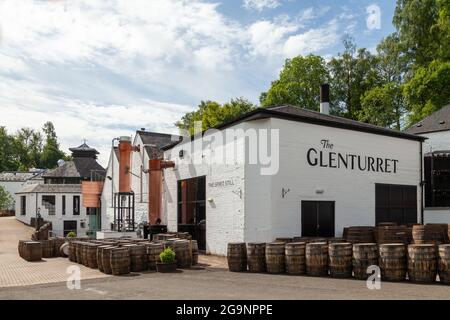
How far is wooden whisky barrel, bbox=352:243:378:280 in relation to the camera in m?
12.3

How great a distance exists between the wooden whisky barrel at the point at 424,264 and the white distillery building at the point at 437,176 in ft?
41.7

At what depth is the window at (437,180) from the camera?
83.4 ft

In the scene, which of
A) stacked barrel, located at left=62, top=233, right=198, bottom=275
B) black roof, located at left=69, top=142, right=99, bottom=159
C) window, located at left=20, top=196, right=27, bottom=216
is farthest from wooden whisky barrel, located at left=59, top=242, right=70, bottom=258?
black roof, located at left=69, top=142, right=99, bottom=159

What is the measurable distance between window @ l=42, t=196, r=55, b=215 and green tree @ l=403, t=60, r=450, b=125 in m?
37.0

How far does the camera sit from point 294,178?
59.5ft

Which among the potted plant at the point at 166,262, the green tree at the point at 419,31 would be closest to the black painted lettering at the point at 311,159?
the potted plant at the point at 166,262

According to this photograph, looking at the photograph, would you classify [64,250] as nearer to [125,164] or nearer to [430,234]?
[125,164]

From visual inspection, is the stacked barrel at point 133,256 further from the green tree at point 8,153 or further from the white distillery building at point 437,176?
the green tree at point 8,153

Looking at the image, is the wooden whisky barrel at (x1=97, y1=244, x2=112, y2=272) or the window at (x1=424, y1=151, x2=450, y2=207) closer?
the wooden whisky barrel at (x1=97, y1=244, x2=112, y2=272)

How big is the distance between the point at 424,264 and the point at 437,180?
51.8ft

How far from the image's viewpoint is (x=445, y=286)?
11078 mm

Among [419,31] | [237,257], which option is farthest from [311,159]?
[419,31]

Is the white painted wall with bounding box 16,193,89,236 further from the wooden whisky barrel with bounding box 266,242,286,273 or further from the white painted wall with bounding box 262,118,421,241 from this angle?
the wooden whisky barrel with bounding box 266,242,286,273
